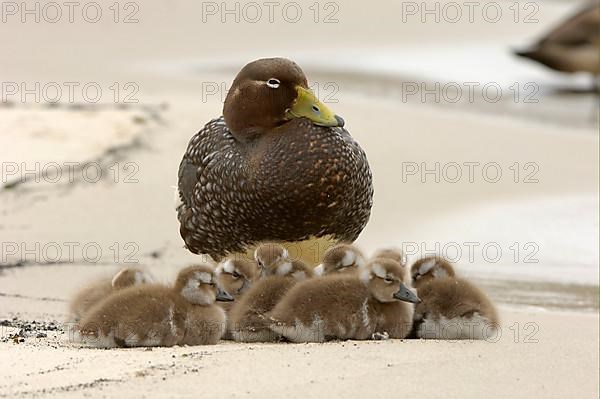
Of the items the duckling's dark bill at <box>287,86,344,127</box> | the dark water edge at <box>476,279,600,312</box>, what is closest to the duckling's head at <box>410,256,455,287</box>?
the duckling's dark bill at <box>287,86,344,127</box>

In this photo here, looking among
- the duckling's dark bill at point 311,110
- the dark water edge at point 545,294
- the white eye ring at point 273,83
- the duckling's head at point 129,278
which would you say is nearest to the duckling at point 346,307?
the duckling's head at point 129,278

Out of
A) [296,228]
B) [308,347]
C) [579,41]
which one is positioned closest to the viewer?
[308,347]

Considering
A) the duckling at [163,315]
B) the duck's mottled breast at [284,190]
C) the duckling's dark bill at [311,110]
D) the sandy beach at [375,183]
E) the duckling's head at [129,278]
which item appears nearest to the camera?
the sandy beach at [375,183]

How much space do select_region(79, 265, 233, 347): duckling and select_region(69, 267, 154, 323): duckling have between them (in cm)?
31

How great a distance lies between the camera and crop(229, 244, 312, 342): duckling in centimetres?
532

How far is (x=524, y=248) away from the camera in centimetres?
834

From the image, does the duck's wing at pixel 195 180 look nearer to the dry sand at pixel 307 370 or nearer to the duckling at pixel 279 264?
the duckling at pixel 279 264

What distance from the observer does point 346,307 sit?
17.2 ft

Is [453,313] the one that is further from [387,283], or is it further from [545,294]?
[545,294]

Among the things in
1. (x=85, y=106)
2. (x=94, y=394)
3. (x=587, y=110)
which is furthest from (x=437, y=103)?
(x=94, y=394)

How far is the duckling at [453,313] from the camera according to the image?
5.36 metres

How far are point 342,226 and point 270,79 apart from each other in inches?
30.7

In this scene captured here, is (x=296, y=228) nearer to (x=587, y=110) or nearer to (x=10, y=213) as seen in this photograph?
(x=10, y=213)

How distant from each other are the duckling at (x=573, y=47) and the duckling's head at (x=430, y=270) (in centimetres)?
938
